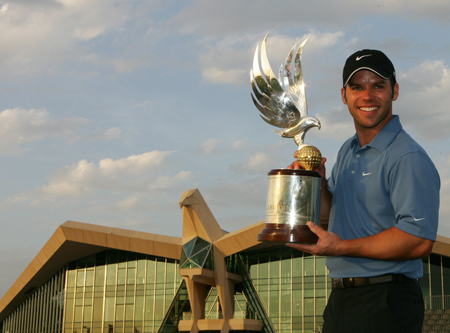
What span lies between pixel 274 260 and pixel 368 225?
77.1ft

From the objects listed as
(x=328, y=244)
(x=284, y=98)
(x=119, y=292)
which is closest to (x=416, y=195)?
(x=328, y=244)

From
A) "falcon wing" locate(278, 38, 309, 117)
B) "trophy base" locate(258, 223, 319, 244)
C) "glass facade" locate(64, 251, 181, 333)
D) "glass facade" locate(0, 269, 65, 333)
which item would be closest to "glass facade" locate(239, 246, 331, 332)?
"glass facade" locate(64, 251, 181, 333)

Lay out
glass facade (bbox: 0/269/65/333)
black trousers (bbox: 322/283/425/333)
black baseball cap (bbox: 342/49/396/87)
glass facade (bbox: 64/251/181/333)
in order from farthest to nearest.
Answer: glass facade (bbox: 0/269/65/333), glass facade (bbox: 64/251/181/333), black baseball cap (bbox: 342/49/396/87), black trousers (bbox: 322/283/425/333)

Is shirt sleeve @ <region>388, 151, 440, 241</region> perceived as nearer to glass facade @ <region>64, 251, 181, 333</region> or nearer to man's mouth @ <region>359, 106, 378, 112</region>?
man's mouth @ <region>359, 106, 378, 112</region>

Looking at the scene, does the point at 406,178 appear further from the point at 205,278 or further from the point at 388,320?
the point at 205,278

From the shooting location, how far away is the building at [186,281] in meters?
23.5

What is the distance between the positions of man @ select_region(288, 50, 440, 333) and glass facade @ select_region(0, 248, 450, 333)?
20.5 meters

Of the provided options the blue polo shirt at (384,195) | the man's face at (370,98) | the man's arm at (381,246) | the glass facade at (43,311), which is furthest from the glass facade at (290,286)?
the man's arm at (381,246)

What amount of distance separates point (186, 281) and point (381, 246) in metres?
22.4

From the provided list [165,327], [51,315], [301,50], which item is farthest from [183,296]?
[301,50]

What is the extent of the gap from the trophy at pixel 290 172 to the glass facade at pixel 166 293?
761 inches

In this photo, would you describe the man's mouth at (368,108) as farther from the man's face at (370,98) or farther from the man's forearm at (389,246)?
the man's forearm at (389,246)

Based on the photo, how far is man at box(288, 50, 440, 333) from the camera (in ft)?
8.00

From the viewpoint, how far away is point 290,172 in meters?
3.03
